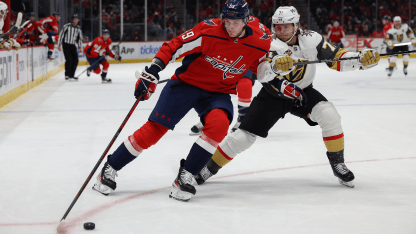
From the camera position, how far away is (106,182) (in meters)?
2.81

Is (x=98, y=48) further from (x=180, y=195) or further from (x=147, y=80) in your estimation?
(x=180, y=195)

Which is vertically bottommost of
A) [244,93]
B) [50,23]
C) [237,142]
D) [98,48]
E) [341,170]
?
[341,170]


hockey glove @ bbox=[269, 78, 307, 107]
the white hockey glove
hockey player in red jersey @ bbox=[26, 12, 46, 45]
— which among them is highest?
hockey player in red jersey @ bbox=[26, 12, 46, 45]

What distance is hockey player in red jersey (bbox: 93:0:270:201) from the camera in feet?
8.84

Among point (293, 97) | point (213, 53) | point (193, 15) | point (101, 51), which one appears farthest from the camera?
point (193, 15)

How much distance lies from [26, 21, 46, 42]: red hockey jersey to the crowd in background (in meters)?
3.37

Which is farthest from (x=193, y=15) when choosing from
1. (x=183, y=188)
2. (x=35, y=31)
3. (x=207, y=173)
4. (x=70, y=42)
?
(x=183, y=188)

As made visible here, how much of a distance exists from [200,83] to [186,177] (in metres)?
0.52

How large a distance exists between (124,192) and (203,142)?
56cm

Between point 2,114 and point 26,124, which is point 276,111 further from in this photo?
point 2,114

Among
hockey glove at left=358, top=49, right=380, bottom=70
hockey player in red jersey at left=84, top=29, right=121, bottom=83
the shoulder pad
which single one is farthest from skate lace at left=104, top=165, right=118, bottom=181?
hockey player in red jersey at left=84, top=29, right=121, bottom=83

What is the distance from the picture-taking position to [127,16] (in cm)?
1816

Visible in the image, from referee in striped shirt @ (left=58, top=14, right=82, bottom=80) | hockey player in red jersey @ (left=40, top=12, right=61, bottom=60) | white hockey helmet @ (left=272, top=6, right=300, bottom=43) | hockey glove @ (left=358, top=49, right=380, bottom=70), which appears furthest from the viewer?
hockey player in red jersey @ (left=40, top=12, right=61, bottom=60)

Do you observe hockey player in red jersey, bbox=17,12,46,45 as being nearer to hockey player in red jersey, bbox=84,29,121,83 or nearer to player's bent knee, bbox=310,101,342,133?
hockey player in red jersey, bbox=84,29,121,83
